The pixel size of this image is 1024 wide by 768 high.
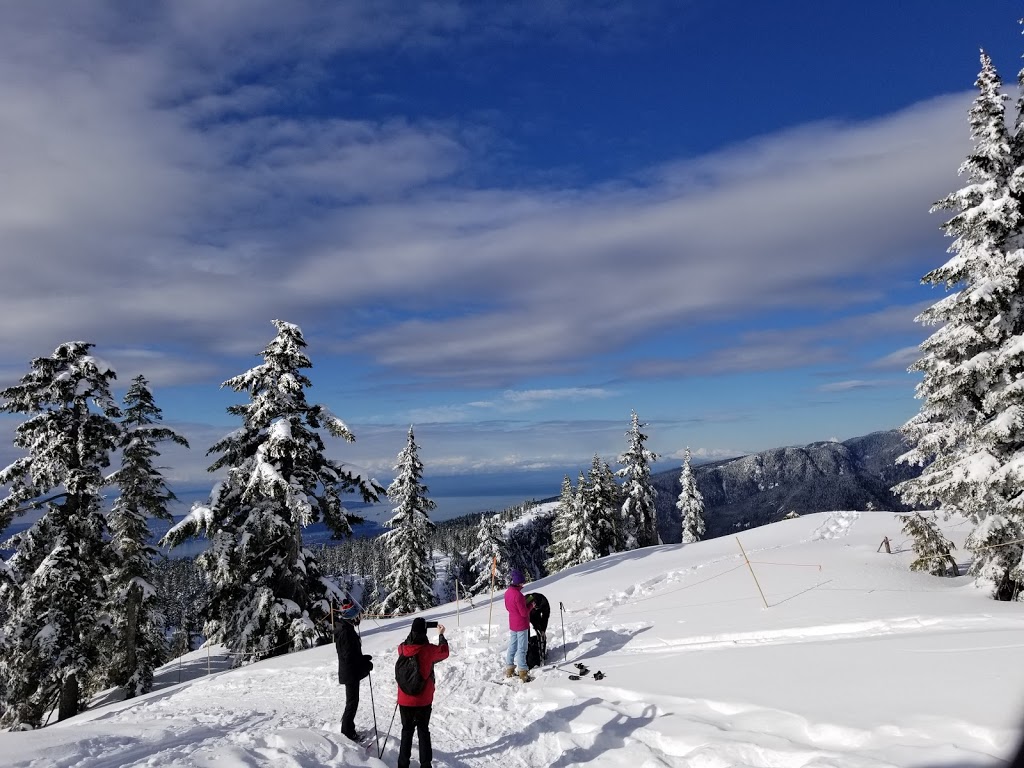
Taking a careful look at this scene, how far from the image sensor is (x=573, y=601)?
67.1 ft

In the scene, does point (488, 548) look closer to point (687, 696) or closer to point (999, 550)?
point (999, 550)

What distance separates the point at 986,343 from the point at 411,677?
49.0ft

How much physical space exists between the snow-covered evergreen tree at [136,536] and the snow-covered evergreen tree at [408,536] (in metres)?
14.1

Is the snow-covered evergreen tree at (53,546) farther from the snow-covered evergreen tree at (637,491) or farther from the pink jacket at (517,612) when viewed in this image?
the snow-covered evergreen tree at (637,491)

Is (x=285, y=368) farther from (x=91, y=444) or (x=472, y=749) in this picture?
(x=472, y=749)

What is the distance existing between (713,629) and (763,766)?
664cm

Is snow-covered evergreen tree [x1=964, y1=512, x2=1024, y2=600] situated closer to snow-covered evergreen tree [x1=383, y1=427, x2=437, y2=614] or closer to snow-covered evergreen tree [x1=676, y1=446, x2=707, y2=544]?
snow-covered evergreen tree [x1=383, y1=427, x2=437, y2=614]

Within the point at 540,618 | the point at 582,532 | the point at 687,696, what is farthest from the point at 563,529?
the point at 687,696

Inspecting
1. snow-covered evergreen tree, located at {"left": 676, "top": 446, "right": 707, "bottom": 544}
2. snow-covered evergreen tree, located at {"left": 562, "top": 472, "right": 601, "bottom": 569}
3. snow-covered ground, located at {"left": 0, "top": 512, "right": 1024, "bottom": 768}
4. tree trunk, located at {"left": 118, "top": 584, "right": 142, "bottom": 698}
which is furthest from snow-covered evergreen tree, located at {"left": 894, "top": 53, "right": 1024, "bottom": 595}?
snow-covered evergreen tree, located at {"left": 676, "top": 446, "right": 707, "bottom": 544}

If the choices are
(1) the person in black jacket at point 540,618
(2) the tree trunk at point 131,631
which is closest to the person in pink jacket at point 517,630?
(1) the person in black jacket at point 540,618

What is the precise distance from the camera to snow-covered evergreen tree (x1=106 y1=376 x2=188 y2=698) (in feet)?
77.2

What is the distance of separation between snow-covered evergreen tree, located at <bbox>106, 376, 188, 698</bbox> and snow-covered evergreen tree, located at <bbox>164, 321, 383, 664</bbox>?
496 centimetres

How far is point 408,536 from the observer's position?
3694cm

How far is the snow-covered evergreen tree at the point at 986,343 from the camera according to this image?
13.0 meters
